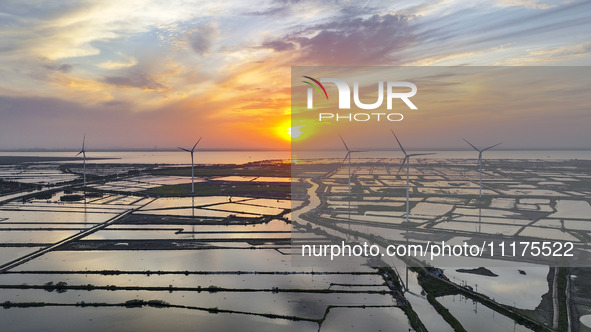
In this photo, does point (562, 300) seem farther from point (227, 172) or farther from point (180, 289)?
point (227, 172)

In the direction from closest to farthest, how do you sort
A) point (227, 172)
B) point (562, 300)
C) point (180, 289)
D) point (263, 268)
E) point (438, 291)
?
point (562, 300) < point (438, 291) < point (180, 289) < point (263, 268) < point (227, 172)

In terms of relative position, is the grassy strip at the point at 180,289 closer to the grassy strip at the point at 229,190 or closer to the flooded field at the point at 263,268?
the flooded field at the point at 263,268

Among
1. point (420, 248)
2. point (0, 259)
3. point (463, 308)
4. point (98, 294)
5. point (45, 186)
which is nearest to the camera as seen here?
point (463, 308)

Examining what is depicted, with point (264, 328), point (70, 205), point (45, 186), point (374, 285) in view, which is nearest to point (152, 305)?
point (264, 328)

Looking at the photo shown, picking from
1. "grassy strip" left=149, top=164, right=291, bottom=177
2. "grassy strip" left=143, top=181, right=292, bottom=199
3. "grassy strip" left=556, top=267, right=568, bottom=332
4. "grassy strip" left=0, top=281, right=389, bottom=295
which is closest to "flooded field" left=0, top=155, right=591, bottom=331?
"grassy strip" left=0, top=281, right=389, bottom=295

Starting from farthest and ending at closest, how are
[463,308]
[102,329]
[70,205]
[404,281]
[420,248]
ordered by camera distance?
[70,205], [420,248], [404,281], [463,308], [102,329]

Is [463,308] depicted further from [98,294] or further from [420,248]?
[98,294]

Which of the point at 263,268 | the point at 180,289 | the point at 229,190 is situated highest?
the point at 229,190

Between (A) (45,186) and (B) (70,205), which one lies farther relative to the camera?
(A) (45,186)

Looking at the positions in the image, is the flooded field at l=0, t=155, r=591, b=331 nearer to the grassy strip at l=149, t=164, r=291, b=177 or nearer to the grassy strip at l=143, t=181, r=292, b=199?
the grassy strip at l=143, t=181, r=292, b=199

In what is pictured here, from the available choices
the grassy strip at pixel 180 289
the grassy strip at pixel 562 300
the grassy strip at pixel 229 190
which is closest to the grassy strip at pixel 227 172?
the grassy strip at pixel 229 190

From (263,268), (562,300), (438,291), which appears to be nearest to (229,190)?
(263,268)
